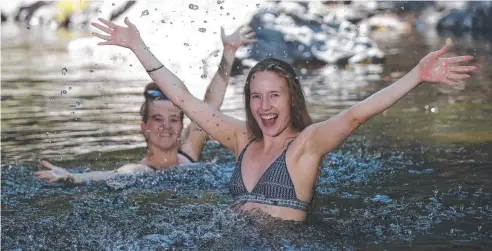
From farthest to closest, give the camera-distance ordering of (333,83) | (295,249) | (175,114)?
1. (333,83)
2. (175,114)
3. (295,249)

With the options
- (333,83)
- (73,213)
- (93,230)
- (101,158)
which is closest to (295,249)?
(93,230)

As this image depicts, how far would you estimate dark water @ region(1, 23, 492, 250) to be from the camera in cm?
568

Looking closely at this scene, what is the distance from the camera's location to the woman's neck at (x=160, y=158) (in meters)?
8.50

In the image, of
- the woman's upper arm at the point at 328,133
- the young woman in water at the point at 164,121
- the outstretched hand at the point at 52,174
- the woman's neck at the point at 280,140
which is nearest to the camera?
the woman's upper arm at the point at 328,133

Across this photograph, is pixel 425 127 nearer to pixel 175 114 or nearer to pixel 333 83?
pixel 175 114

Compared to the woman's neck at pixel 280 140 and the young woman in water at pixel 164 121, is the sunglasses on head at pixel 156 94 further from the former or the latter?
the woman's neck at pixel 280 140

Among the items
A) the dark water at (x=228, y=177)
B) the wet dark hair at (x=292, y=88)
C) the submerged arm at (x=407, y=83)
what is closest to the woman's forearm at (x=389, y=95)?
the submerged arm at (x=407, y=83)

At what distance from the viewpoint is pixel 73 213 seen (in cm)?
676

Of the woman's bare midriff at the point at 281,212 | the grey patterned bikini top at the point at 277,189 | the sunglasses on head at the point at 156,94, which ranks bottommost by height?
the woman's bare midriff at the point at 281,212

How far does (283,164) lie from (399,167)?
3007 mm

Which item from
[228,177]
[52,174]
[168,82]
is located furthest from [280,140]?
[228,177]

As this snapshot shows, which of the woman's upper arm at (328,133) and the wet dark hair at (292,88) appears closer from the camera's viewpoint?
the woman's upper arm at (328,133)

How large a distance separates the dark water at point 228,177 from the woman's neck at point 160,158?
237mm

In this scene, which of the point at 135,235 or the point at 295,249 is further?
the point at 135,235
